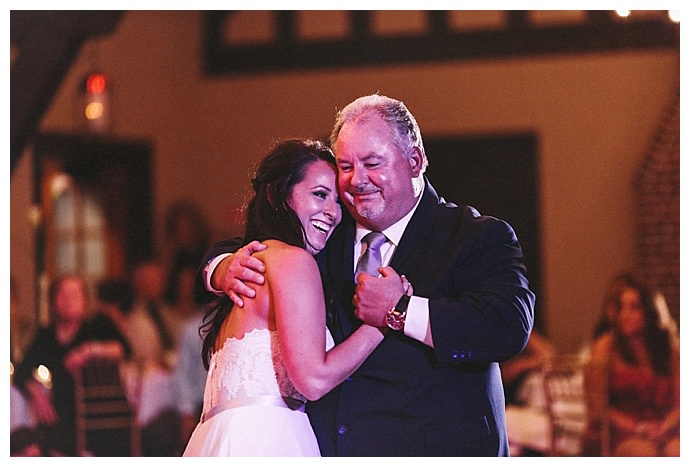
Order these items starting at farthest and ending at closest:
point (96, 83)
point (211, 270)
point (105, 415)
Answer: point (96, 83) < point (105, 415) < point (211, 270)

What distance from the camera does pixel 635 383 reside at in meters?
6.09

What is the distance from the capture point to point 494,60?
30.3ft

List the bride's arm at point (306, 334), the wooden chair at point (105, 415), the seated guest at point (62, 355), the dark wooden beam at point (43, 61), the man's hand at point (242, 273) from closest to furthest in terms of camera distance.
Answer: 1. the bride's arm at point (306, 334)
2. the man's hand at point (242, 273)
3. the dark wooden beam at point (43, 61)
4. the seated guest at point (62, 355)
5. the wooden chair at point (105, 415)

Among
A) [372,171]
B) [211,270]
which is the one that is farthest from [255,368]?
[372,171]

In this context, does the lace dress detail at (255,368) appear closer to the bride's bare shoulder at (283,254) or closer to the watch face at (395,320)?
the bride's bare shoulder at (283,254)

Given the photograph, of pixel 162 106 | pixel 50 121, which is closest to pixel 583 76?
pixel 162 106

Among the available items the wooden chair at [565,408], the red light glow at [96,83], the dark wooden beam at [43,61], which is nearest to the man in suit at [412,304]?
the dark wooden beam at [43,61]

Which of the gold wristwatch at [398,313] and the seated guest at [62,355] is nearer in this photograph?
the gold wristwatch at [398,313]

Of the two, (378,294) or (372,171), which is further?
(372,171)

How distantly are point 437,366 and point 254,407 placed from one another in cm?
47

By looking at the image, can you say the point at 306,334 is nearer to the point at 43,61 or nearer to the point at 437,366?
the point at 437,366

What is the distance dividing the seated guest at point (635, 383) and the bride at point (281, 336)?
11.2ft

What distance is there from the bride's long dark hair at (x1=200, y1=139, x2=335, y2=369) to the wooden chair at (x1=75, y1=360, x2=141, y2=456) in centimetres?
349

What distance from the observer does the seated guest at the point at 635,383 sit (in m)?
6.03
